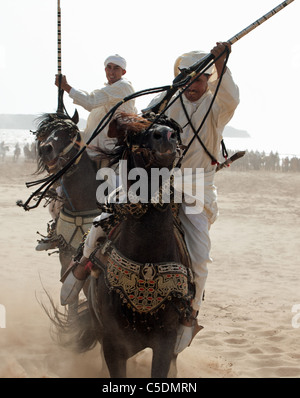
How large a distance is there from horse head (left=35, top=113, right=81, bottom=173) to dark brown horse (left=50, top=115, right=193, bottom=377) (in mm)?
1811

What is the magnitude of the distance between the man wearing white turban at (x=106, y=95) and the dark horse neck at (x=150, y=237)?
223 centimetres

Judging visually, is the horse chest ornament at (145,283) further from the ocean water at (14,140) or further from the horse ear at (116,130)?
the ocean water at (14,140)

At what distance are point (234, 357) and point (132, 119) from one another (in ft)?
12.4

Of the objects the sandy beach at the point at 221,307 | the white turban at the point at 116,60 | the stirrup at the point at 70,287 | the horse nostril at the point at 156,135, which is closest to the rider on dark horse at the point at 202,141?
the stirrup at the point at 70,287

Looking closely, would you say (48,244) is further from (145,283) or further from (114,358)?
(145,283)

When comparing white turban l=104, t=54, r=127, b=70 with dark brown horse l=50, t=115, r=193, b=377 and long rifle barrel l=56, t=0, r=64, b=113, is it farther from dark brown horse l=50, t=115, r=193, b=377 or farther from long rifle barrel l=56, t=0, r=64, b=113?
dark brown horse l=50, t=115, r=193, b=377

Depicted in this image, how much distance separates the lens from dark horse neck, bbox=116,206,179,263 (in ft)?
12.9

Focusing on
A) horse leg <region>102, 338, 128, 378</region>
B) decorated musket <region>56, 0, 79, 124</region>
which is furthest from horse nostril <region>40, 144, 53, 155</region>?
horse leg <region>102, 338, 128, 378</region>

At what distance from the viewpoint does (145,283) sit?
4.02 metres

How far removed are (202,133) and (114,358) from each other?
1992 mm

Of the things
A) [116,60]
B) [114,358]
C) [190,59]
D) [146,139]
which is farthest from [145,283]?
[116,60]

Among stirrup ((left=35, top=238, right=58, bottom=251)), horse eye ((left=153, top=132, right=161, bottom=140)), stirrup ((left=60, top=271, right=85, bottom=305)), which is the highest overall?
horse eye ((left=153, top=132, right=161, bottom=140))

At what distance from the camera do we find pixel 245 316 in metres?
8.32
